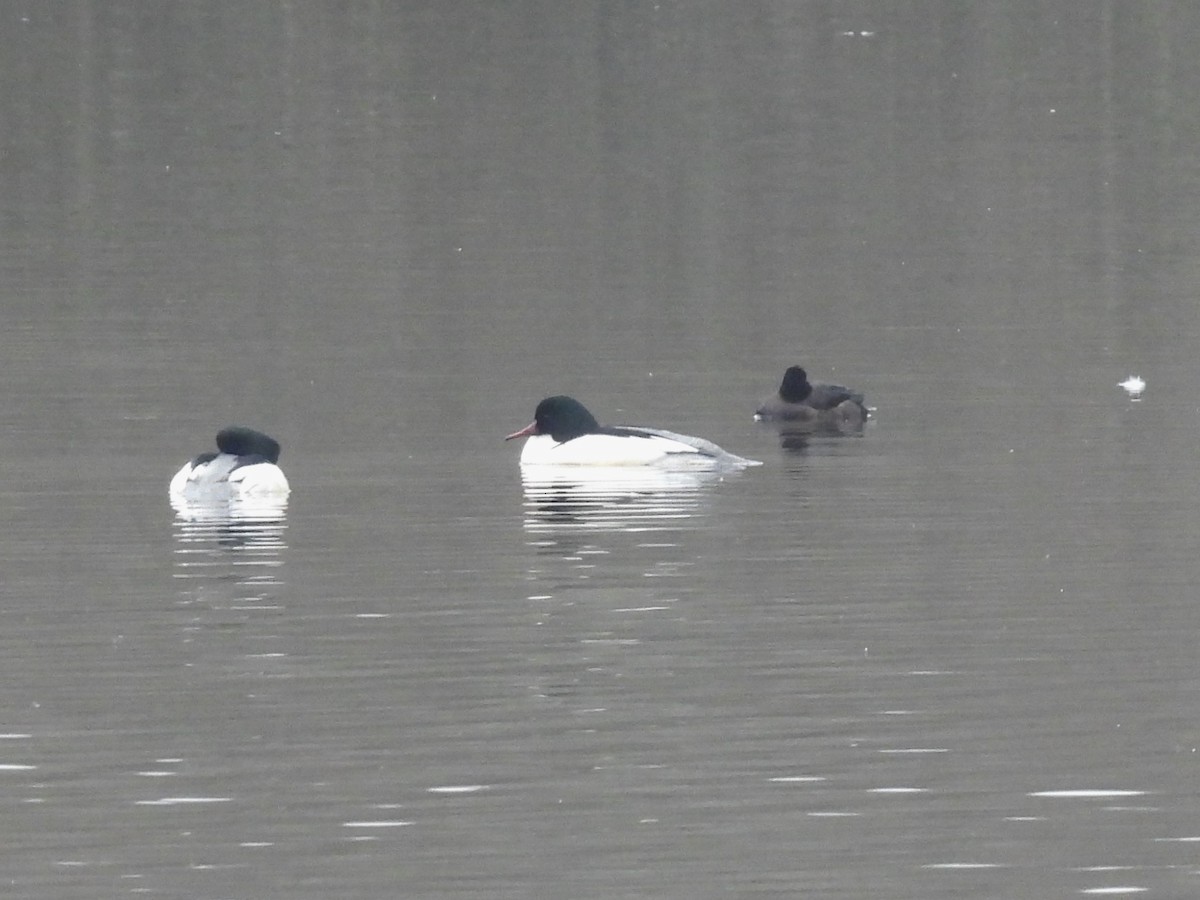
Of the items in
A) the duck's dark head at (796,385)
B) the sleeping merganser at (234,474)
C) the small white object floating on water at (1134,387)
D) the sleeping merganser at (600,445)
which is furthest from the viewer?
the small white object floating on water at (1134,387)

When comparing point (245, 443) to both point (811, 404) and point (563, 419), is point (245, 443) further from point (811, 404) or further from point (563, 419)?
point (811, 404)

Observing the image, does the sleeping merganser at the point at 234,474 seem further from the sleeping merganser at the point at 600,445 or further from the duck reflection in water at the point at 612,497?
the sleeping merganser at the point at 600,445

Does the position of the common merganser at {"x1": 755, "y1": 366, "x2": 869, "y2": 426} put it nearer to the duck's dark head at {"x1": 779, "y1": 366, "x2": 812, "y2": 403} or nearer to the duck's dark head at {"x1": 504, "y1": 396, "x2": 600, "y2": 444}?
the duck's dark head at {"x1": 779, "y1": 366, "x2": 812, "y2": 403}

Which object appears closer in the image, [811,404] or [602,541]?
[602,541]

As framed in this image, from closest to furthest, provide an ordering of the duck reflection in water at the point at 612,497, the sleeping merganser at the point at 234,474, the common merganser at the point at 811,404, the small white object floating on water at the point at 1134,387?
1. the duck reflection in water at the point at 612,497
2. the sleeping merganser at the point at 234,474
3. the common merganser at the point at 811,404
4. the small white object floating on water at the point at 1134,387

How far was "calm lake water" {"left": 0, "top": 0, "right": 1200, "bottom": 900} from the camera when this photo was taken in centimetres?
1122

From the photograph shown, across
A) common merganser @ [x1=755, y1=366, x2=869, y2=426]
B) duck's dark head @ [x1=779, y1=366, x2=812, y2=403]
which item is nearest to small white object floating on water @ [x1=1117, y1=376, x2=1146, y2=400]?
common merganser @ [x1=755, y1=366, x2=869, y2=426]

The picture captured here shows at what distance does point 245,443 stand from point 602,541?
10.1 ft

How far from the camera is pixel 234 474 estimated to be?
19891mm


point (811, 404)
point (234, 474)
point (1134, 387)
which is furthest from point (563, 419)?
point (1134, 387)

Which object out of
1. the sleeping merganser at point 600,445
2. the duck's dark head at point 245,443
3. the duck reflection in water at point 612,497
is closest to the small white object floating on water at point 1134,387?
the sleeping merganser at point 600,445

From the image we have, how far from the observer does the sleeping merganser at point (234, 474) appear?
19812 mm

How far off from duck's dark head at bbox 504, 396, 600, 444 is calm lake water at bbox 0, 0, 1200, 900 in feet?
2.47

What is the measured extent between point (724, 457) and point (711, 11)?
70.0 m
